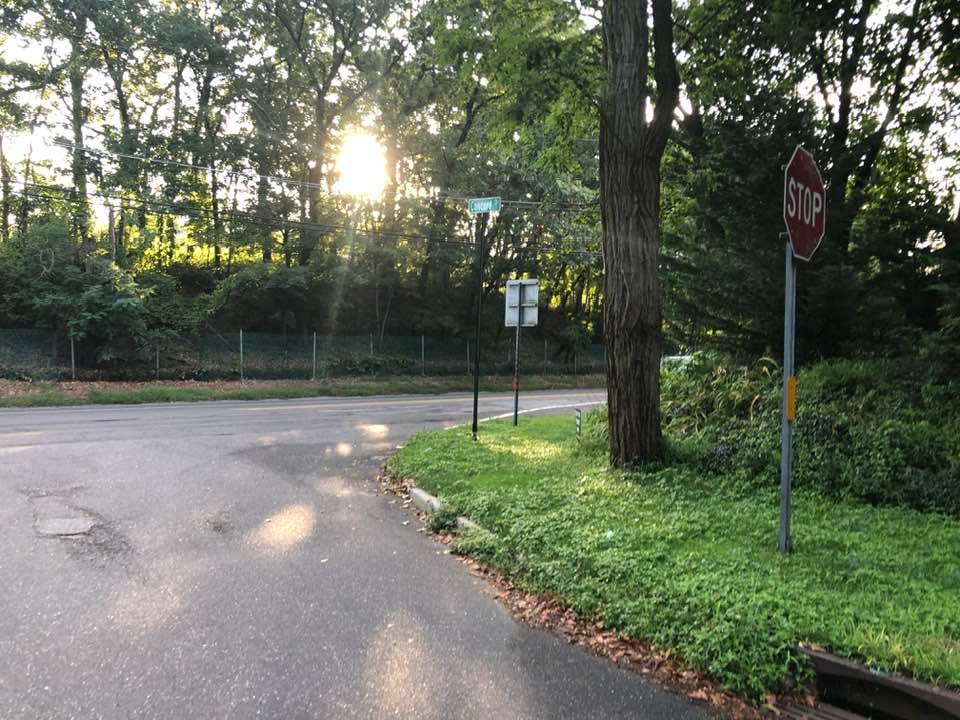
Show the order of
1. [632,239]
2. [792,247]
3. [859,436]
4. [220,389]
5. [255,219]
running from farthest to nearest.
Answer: [255,219] → [220,389] → [632,239] → [859,436] → [792,247]

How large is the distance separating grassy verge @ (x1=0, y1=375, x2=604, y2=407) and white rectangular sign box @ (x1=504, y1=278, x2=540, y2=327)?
11.0 m

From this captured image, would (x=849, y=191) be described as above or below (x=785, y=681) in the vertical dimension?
above

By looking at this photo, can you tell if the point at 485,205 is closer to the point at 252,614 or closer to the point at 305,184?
the point at 252,614

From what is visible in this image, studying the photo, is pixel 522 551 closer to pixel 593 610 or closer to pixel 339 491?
pixel 593 610

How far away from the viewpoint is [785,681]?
314 cm

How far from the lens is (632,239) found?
23.4 ft

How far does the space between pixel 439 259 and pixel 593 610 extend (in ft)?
76.4

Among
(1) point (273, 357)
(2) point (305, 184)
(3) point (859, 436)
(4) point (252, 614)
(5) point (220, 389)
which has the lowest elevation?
Result: (4) point (252, 614)

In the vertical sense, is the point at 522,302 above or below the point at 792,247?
above

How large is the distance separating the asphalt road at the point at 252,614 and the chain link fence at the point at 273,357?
43.0 feet

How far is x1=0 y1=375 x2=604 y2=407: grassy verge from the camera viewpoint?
1684 centimetres

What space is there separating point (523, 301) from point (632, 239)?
493 cm

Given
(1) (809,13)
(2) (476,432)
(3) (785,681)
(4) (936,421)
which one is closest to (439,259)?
(2) (476,432)

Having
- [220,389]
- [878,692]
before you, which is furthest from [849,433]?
[220,389]
